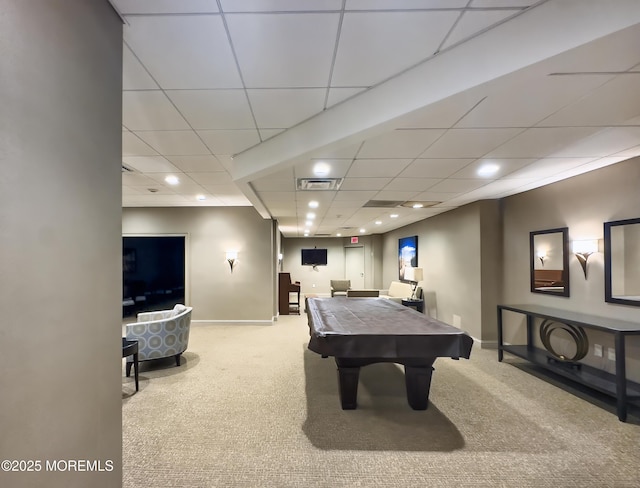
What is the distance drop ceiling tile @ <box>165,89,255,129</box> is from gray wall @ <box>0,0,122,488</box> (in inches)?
25.1

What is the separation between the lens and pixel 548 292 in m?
4.24

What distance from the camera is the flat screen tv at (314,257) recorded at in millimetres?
13102

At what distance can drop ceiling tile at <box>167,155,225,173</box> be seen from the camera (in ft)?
10.7

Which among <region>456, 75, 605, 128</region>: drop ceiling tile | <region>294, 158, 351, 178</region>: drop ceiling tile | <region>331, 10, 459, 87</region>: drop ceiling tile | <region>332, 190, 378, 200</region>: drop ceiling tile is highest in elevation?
<region>331, 10, 459, 87</region>: drop ceiling tile

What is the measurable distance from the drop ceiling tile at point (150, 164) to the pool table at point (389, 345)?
2.46 meters

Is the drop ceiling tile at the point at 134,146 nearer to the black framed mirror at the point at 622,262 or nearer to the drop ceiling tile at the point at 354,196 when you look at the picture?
the drop ceiling tile at the point at 354,196

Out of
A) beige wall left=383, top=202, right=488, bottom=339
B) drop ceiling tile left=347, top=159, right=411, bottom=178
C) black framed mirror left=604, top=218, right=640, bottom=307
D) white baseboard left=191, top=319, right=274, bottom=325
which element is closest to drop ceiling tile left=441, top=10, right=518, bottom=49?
drop ceiling tile left=347, top=159, right=411, bottom=178

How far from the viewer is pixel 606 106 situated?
79.4 inches

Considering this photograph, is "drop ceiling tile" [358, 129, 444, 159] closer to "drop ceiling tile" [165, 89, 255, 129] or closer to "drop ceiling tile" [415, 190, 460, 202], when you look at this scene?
"drop ceiling tile" [165, 89, 255, 129]

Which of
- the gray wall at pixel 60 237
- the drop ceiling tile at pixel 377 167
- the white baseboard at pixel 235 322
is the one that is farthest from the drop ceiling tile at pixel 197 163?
the white baseboard at pixel 235 322

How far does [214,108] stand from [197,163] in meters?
1.39

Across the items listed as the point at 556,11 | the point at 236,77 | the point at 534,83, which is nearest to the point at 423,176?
the point at 534,83

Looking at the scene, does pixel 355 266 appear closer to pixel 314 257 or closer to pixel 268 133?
pixel 314 257

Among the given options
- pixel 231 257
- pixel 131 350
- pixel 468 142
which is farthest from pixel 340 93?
pixel 231 257
